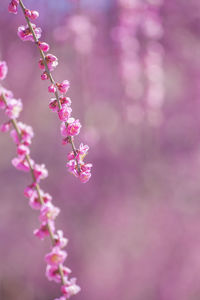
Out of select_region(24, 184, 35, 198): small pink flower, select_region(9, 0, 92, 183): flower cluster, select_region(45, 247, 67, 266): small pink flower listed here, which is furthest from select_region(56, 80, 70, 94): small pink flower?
select_region(45, 247, 67, 266): small pink flower

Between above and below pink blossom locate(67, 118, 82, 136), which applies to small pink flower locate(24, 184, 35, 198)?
below

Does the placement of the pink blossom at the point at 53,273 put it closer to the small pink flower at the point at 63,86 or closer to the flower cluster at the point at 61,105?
the flower cluster at the point at 61,105

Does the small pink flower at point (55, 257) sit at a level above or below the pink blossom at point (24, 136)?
below

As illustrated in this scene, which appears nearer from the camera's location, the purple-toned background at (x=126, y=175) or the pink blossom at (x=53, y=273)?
the pink blossom at (x=53, y=273)

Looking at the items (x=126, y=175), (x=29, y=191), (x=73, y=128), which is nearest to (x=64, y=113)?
(x=73, y=128)

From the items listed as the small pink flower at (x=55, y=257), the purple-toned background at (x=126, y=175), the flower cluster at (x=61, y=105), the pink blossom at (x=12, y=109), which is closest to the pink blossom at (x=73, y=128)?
the flower cluster at (x=61, y=105)

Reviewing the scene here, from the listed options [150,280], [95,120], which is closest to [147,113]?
[95,120]

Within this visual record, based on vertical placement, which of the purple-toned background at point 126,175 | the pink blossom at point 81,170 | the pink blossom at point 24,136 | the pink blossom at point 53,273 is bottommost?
the pink blossom at point 53,273

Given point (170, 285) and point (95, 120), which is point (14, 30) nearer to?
point (95, 120)

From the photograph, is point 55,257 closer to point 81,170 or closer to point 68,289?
point 68,289

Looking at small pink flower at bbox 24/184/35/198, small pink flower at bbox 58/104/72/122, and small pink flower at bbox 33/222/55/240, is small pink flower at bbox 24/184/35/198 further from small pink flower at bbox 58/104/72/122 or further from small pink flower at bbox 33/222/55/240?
small pink flower at bbox 58/104/72/122
